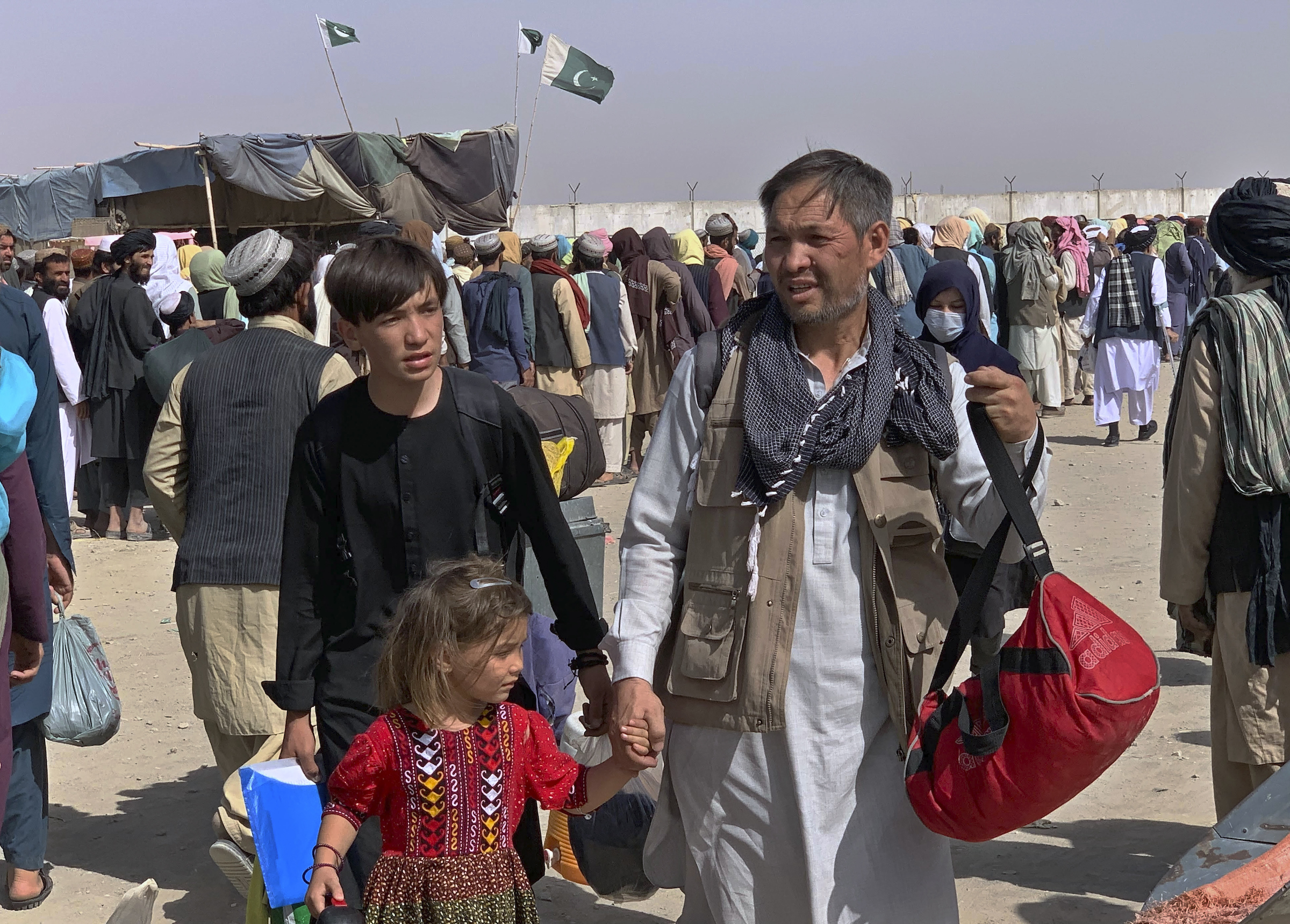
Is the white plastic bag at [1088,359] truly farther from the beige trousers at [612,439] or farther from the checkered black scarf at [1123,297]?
the beige trousers at [612,439]

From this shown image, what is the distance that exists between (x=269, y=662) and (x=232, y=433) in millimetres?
676

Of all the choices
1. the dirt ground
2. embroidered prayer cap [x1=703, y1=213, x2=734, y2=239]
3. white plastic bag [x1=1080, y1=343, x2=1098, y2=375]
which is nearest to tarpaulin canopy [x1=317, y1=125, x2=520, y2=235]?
embroidered prayer cap [x1=703, y1=213, x2=734, y2=239]

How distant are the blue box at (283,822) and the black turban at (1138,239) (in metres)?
10.5

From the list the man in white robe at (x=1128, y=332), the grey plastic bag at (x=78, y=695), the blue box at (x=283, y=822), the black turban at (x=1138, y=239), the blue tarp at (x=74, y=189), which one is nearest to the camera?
the blue box at (x=283, y=822)

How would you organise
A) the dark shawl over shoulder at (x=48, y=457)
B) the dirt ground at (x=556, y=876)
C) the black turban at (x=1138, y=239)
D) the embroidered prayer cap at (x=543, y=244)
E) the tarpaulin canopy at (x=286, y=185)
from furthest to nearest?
1. the tarpaulin canopy at (x=286, y=185)
2. the black turban at (x=1138, y=239)
3. the embroidered prayer cap at (x=543, y=244)
4. the dirt ground at (x=556, y=876)
5. the dark shawl over shoulder at (x=48, y=457)

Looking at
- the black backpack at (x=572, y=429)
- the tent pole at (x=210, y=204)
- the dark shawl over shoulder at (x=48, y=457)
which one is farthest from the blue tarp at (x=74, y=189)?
the dark shawl over shoulder at (x=48, y=457)

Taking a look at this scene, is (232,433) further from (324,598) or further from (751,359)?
(751,359)

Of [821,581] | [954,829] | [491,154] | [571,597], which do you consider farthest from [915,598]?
[491,154]

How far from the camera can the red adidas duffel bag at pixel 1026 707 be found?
2.20 meters

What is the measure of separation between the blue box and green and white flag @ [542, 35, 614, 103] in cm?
1704

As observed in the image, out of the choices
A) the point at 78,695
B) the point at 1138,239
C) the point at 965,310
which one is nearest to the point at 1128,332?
the point at 1138,239

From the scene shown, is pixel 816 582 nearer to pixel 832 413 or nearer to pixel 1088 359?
pixel 832 413

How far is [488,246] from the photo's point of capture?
10.5 meters

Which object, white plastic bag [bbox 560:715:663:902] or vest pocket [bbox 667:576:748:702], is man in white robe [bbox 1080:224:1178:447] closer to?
white plastic bag [bbox 560:715:663:902]
